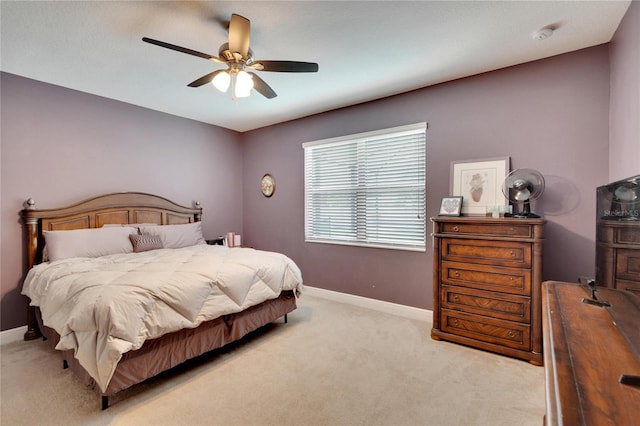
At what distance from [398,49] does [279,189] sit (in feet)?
9.01

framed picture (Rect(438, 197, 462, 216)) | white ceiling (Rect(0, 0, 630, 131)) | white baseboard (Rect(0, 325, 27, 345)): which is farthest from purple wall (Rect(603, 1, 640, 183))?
white baseboard (Rect(0, 325, 27, 345))

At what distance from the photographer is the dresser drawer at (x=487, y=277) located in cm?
237

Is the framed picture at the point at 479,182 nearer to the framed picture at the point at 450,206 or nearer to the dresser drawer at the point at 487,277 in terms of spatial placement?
the framed picture at the point at 450,206

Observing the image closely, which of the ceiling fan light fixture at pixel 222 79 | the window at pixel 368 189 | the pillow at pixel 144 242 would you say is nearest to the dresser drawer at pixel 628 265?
the window at pixel 368 189

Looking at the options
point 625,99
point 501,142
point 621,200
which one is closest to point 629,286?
point 621,200

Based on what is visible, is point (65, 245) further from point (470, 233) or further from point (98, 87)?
point (470, 233)

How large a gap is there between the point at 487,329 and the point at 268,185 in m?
3.52

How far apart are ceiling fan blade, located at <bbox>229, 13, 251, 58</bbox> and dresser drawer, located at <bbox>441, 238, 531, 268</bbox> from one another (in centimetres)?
230

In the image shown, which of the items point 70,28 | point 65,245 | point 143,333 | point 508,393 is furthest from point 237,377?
point 70,28

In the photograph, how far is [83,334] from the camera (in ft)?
5.86

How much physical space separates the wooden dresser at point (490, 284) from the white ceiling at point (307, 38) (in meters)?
1.44

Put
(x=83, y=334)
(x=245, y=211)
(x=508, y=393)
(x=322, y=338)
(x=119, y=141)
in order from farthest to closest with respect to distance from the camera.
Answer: (x=245, y=211) < (x=119, y=141) < (x=322, y=338) < (x=508, y=393) < (x=83, y=334)

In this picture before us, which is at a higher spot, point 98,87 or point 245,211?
point 98,87

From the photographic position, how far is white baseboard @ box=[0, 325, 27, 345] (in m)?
2.82
